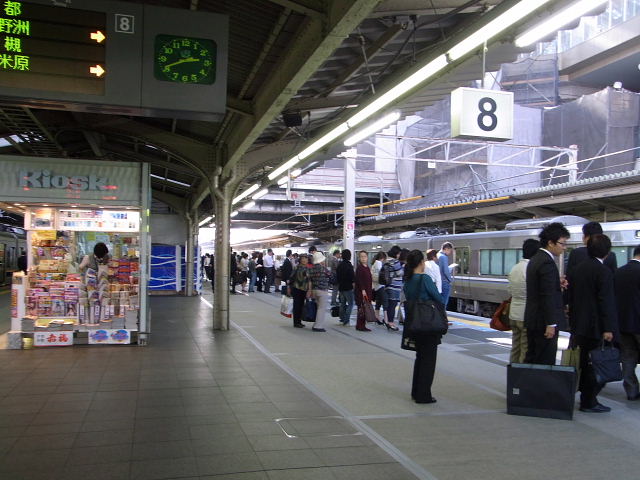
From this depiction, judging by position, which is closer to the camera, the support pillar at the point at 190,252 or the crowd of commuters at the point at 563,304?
the crowd of commuters at the point at 563,304

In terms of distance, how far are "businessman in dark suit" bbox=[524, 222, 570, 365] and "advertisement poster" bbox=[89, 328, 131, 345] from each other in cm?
633

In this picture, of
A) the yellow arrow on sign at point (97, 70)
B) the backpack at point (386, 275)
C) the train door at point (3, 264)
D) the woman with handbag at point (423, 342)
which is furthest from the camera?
the train door at point (3, 264)

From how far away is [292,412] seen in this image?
221 inches

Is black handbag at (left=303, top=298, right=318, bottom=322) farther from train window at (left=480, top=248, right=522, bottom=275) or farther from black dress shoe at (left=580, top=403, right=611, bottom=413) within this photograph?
train window at (left=480, top=248, right=522, bottom=275)

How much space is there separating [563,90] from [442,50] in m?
30.8

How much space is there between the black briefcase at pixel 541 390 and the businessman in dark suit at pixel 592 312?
1.39ft

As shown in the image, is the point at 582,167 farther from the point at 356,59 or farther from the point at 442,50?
the point at 442,50

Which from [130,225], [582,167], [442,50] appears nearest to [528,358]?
[442,50]

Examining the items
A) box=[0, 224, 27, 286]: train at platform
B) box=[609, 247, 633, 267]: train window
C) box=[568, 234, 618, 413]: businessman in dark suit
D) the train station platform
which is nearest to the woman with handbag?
the train station platform

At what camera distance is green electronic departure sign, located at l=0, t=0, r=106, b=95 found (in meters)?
5.21

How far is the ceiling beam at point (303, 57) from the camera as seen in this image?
4.80 meters

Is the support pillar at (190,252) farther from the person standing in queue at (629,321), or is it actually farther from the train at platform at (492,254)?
the person standing in queue at (629,321)

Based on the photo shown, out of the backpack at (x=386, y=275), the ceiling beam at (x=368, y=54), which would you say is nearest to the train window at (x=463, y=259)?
the backpack at (x=386, y=275)

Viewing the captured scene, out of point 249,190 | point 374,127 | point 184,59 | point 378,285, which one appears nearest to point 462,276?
point 378,285
